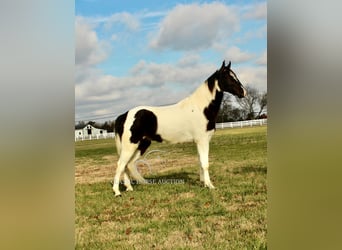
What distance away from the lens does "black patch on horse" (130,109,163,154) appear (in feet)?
6.64

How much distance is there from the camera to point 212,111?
2.02 metres

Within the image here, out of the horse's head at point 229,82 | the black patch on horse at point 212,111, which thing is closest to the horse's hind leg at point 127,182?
the black patch on horse at point 212,111

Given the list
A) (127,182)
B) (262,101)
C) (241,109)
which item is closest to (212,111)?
(241,109)

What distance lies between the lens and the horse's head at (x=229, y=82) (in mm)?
1870

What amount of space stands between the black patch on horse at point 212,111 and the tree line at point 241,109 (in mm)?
23

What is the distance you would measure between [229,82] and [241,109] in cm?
16
